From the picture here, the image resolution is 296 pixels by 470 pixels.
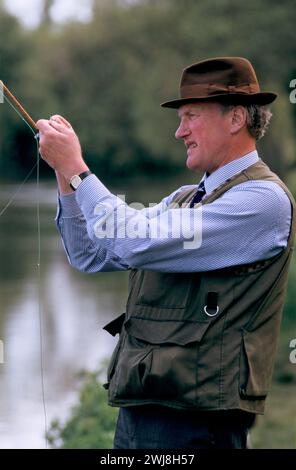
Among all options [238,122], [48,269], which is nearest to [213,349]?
[238,122]

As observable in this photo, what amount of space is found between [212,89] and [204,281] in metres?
0.52

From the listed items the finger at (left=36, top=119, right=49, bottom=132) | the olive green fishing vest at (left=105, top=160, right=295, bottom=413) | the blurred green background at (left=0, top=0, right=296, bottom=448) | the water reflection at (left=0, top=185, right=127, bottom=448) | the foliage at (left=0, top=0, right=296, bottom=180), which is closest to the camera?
the olive green fishing vest at (left=105, top=160, right=295, bottom=413)

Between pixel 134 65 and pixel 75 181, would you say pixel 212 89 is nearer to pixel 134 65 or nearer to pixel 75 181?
pixel 75 181

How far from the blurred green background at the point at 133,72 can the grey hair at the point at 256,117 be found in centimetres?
1413

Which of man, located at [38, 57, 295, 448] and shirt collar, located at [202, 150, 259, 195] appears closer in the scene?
man, located at [38, 57, 295, 448]

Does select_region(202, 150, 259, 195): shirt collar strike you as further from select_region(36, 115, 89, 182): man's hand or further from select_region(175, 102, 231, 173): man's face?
select_region(36, 115, 89, 182): man's hand

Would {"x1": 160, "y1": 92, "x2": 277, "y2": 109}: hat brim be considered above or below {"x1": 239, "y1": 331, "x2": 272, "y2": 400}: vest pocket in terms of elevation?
above

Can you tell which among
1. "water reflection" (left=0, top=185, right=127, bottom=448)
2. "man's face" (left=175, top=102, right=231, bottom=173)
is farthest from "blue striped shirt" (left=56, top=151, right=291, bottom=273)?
"water reflection" (left=0, top=185, right=127, bottom=448)

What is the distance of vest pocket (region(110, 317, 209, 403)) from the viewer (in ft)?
7.80

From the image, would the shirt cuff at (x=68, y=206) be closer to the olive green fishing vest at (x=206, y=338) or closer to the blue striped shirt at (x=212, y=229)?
the blue striped shirt at (x=212, y=229)

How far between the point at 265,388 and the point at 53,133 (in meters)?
0.84

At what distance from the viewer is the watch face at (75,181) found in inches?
96.9

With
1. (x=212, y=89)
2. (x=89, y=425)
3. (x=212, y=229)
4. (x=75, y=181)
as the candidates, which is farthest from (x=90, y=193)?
(x=89, y=425)

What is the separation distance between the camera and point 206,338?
238cm
